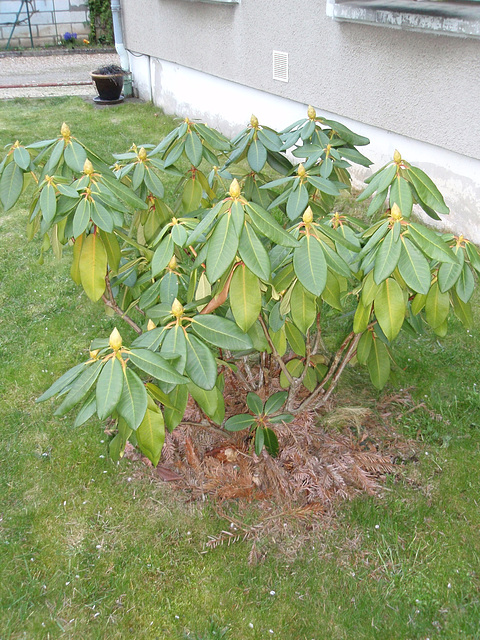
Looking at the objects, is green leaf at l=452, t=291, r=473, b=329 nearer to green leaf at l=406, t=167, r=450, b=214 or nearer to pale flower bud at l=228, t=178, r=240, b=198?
green leaf at l=406, t=167, r=450, b=214

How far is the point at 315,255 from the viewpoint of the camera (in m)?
1.80

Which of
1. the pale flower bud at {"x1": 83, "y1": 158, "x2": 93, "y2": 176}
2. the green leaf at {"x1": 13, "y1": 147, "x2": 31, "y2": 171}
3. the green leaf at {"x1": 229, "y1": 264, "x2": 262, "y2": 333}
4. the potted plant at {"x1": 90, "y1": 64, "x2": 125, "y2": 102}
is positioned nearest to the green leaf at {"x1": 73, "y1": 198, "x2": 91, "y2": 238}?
the pale flower bud at {"x1": 83, "y1": 158, "x2": 93, "y2": 176}

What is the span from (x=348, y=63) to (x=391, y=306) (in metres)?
4.22

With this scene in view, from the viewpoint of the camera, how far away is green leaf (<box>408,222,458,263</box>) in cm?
176

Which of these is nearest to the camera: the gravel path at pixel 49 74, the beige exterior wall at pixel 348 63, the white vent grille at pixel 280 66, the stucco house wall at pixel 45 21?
the beige exterior wall at pixel 348 63

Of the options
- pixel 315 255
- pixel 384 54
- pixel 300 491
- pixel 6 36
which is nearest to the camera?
pixel 315 255

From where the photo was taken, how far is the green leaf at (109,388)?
5.05 ft

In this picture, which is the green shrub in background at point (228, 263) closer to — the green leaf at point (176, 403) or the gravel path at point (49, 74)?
the green leaf at point (176, 403)

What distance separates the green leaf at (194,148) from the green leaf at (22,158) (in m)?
0.60

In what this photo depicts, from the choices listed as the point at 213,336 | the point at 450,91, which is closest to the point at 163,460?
the point at 213,336

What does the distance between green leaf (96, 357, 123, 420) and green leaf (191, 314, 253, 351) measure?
0.97ft

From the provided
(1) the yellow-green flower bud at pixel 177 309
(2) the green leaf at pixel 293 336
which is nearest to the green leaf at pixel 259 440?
(2) the green leaf at pixel 293 336

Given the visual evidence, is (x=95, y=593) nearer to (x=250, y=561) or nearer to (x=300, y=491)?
(x=250, y=561)

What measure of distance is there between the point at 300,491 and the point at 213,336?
1.29 metres
